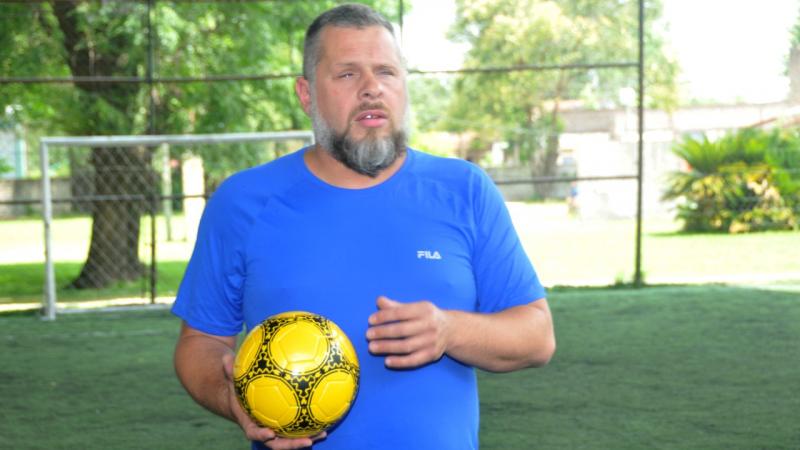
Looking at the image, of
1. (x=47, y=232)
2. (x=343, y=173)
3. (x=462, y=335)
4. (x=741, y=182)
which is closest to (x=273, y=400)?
(x=462, y=335)

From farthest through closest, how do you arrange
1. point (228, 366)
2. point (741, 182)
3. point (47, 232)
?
point (741, 182) < point (47, 232) < point (228, 366)

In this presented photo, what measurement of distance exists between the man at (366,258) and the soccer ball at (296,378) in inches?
2.5

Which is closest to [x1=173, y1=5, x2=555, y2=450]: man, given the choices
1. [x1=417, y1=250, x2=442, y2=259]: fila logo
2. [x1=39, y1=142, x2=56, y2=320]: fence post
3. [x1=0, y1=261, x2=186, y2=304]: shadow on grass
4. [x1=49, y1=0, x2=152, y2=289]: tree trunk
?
[x1=417, y1=250, x2=442, y2=259]: fila logo

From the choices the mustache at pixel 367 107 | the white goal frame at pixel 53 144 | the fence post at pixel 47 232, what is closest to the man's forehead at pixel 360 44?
the mustache at pixel 367 107

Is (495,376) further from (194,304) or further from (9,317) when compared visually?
(9,317)

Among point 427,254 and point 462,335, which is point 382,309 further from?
point 427,254

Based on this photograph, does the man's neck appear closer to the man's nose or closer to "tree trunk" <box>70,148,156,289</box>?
the man's nose

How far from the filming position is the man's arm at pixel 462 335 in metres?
2.23

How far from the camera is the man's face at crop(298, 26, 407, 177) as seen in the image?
2.62 m

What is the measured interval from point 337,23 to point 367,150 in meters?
0.35

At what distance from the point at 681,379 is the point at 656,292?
14.8 feet

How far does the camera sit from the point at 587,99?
132 feet

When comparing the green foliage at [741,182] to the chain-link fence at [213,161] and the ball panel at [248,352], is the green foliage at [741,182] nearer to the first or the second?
the chain-link fence at [213,161]

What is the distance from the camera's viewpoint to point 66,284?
1542cm
